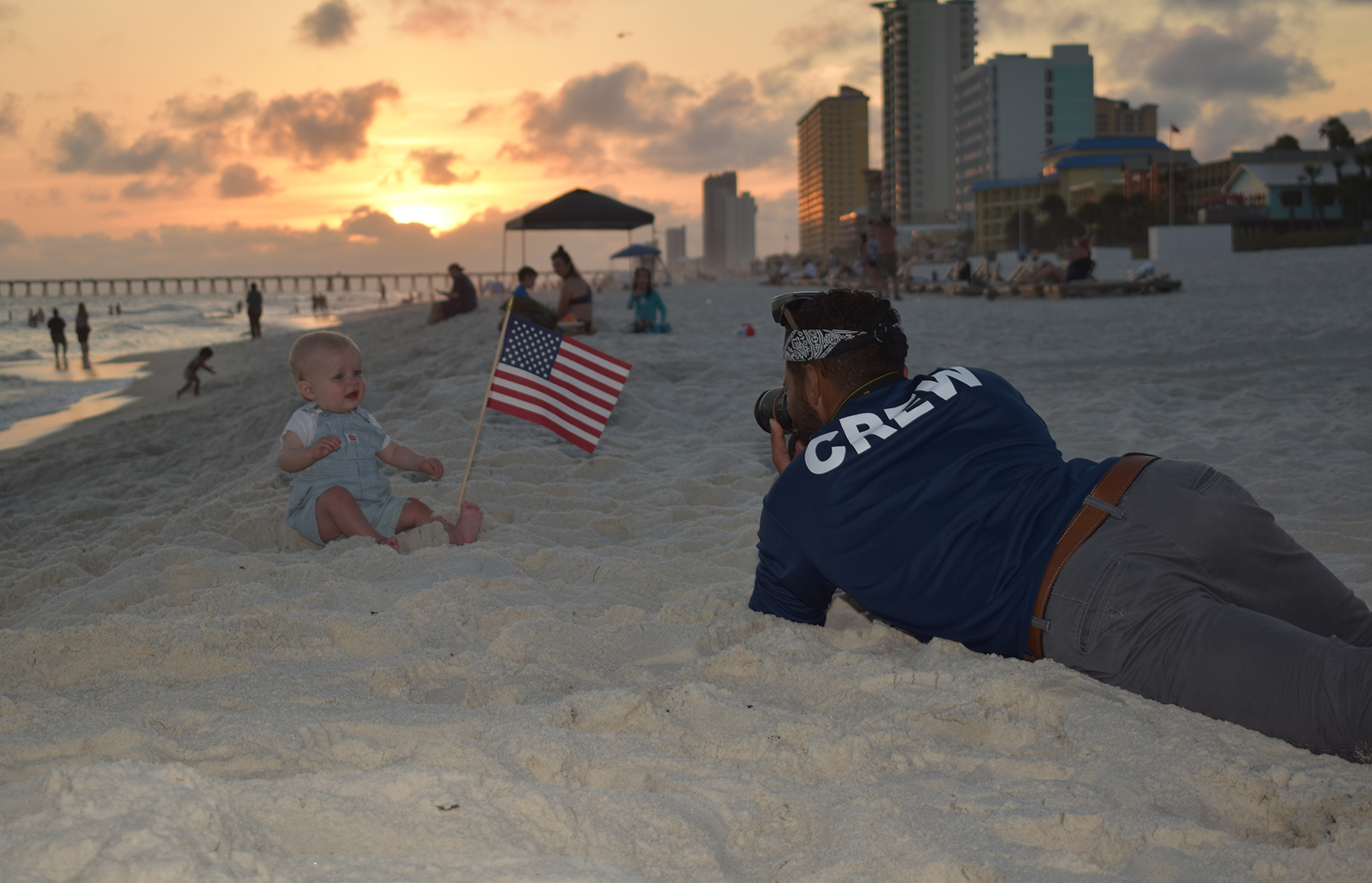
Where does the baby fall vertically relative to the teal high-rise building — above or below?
below

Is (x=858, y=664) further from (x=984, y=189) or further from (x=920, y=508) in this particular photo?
(x=984, y=189)

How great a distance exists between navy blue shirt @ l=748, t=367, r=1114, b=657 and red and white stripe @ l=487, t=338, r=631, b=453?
2.44 m

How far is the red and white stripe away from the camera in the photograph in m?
4.62

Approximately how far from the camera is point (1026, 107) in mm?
121062

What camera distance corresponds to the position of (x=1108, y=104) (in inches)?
7023

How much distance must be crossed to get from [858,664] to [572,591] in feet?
4.00

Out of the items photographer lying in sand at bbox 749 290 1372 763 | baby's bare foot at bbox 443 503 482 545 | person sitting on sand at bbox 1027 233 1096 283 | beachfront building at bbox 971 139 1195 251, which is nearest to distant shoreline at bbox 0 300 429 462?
baby's bare foot at bbox 443 503 482 545

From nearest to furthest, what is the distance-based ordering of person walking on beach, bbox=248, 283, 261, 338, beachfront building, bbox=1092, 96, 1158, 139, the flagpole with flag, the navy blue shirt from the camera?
the navy blue shirt
the flagpole with flag
person walking on beach, bbox=248, 283, 261, 338
beachfront building, bbox=1092, 96, 1158, 139

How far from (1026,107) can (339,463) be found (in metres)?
133

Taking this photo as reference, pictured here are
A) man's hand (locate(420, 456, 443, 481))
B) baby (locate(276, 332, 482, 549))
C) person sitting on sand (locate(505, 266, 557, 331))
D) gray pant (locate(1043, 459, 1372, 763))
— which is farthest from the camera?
person sitting on sand (locate(505, 266, 557, 331))

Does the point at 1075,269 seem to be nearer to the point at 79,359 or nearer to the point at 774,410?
the point at 774,410

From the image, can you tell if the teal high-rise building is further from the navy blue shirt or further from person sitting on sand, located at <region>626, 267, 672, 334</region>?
the navy blue shirt

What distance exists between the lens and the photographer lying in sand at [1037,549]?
6.02 ft

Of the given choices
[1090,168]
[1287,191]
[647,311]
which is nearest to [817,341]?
[647,311]
